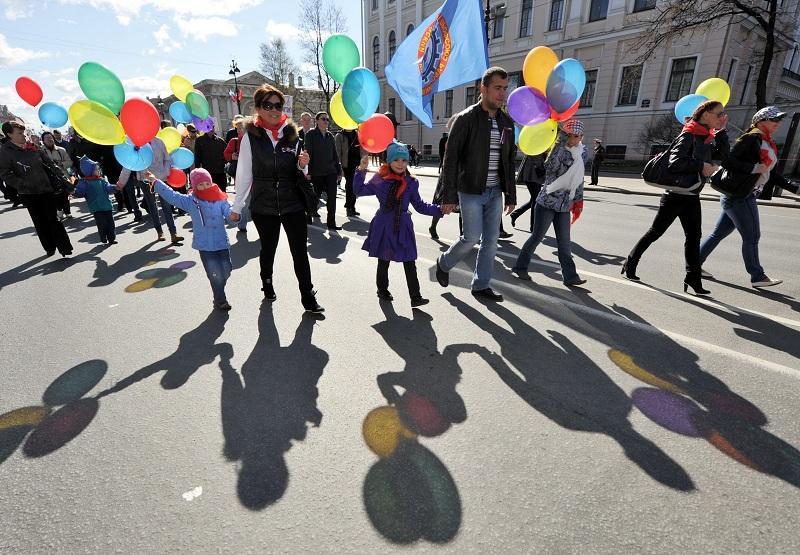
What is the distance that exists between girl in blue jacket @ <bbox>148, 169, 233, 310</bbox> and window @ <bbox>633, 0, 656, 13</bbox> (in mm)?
27643

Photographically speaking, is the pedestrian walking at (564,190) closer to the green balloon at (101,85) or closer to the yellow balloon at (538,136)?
the yellow balloon at (538,136)

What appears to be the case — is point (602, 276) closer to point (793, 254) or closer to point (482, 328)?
point (482, 328)

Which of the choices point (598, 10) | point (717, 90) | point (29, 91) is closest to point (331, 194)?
point (717, 90)

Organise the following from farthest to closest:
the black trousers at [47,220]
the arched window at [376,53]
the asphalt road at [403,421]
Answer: the arched window at [376,53], the black trousers at [47,220], the asphalt road at [403,421]

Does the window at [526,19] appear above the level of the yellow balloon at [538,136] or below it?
above

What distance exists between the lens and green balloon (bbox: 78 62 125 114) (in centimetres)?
443

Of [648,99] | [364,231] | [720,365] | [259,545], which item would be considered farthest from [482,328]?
[648,99]

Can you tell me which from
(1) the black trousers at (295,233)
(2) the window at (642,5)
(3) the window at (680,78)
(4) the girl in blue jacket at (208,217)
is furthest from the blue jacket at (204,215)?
(2) the window at (642,5)

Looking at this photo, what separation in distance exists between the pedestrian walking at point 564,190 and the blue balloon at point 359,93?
2.09 m

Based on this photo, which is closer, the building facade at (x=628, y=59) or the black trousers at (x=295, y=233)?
the black trousers at (x=295, y=233)

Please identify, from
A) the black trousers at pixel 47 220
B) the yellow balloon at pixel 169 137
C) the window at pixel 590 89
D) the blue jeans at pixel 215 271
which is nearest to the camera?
the blue jeans at pixel 215 271

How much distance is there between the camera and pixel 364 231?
7.46 m

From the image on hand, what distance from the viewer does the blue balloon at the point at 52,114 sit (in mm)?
7504

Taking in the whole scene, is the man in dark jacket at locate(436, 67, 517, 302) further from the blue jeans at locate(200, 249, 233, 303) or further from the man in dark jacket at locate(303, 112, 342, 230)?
the man in dark jacket at locate(303, 112, 342, 230)
